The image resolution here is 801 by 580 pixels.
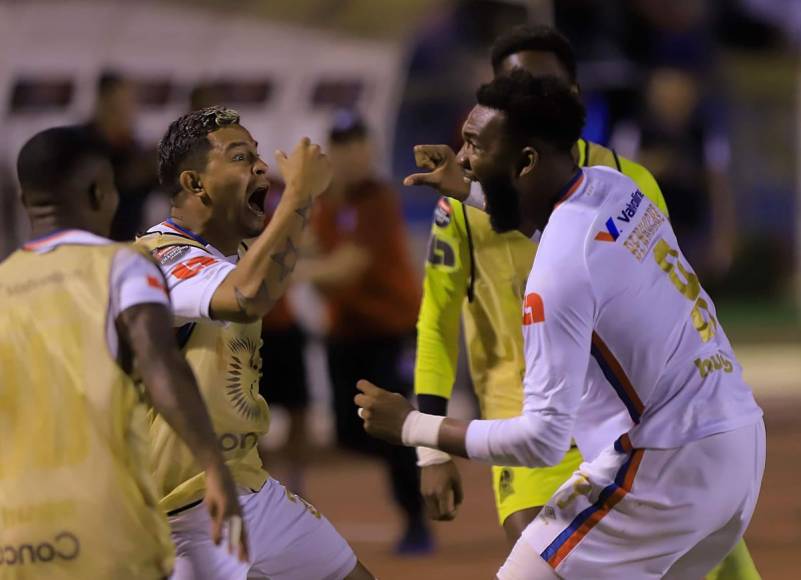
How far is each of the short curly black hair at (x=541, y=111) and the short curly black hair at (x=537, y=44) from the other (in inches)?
49.8

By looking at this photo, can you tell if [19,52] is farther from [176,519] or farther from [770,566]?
[176,519]

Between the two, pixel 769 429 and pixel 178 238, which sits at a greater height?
pixel 178 238

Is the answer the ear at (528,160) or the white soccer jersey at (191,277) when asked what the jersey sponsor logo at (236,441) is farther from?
the ear at (528,160)

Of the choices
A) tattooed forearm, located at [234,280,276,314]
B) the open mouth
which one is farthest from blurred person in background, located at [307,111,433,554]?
tattooed forearm, located at [234,280,276,314]

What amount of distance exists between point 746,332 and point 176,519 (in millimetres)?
18363

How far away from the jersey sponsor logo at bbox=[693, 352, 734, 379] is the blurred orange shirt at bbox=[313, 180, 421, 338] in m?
5.11

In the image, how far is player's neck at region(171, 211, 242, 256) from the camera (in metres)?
4.78

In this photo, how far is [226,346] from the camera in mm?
4684

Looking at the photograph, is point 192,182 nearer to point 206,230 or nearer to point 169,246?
point 206,230

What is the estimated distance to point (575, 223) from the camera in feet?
13.8

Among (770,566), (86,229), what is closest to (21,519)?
(86,229)

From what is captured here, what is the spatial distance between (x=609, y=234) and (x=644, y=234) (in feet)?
Result: 0.52

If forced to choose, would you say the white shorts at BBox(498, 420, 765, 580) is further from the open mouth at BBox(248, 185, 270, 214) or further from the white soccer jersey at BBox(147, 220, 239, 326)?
the open mouth at BBox(248, 185, 270, 214)

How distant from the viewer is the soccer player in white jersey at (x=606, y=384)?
13.6ft
